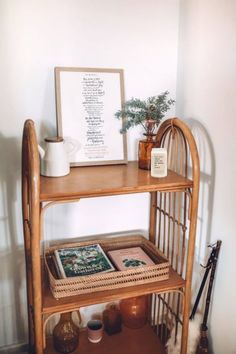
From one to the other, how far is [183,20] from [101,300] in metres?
1.35

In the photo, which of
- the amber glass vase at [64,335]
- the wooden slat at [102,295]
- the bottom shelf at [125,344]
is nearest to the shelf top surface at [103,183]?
the wooden slat at [102,295]

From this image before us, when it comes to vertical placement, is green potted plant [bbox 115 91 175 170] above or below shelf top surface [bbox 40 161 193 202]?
above

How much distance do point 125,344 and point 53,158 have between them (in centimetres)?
104

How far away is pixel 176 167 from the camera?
1.74m

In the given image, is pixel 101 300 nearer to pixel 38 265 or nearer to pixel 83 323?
pixel 38 265

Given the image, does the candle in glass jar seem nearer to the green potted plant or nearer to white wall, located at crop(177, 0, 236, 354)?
the green potted plant

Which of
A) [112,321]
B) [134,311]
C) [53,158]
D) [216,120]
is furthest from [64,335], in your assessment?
[216,120]

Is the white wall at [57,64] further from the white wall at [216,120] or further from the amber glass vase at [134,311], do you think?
the amber glass vase at [134,311]

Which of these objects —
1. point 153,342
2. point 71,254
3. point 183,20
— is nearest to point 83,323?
point 153,342

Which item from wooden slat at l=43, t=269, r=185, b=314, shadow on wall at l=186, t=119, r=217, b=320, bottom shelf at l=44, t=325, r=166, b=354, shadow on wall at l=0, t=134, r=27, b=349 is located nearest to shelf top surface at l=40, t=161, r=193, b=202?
shadow on wall at l=186, t=119, r=217, b=320

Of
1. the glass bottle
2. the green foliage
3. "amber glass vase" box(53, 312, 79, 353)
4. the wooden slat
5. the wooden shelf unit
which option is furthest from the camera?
the glass bottle

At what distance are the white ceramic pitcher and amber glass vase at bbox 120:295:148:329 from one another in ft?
2.74

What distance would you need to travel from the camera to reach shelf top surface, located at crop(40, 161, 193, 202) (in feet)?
4.08

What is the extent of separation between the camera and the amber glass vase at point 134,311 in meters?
1.80
